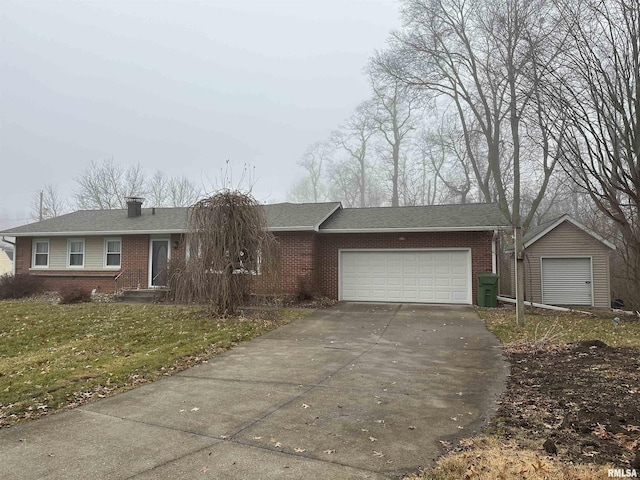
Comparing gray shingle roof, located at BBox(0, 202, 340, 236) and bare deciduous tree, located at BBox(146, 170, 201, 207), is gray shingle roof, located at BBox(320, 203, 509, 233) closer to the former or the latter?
gray shingle roof, located at BBox(0, 202, 340, 236)

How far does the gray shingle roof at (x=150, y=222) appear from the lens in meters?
15.2

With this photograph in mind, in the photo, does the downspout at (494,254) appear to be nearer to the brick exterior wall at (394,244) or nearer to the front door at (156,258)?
the brick exterior wall at (394,244)

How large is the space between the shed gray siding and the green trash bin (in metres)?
3.87

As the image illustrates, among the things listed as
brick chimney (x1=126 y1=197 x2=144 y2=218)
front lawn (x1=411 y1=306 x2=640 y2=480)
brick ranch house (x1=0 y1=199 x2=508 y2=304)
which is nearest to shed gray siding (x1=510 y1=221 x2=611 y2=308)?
brick ranch house (x1=0 y1=199 x2=508 y2=304)

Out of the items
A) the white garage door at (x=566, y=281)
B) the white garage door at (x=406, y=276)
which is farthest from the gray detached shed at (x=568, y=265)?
the white garage door at (x=406, y=276)

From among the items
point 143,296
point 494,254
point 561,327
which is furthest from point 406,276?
point 143,296

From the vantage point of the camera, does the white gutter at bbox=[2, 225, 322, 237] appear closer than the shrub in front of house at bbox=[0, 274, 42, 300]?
Yes

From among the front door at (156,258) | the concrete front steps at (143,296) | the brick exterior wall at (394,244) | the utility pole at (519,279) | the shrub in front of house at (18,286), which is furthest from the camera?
the front door at (156,258)

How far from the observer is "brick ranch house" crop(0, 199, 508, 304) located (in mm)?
14109

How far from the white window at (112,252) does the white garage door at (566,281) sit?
1737 centimetres

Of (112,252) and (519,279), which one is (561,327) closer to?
(519,279)

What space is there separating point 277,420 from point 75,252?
16.8m

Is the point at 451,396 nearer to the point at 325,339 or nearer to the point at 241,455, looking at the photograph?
the point at 241,455

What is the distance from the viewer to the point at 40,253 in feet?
59.1
